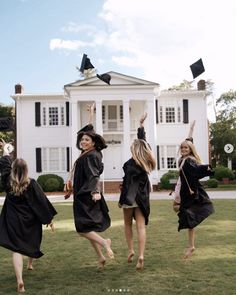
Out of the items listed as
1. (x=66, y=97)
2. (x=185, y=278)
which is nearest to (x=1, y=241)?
(x=185, y=278)

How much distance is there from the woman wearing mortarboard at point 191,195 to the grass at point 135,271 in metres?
0.55

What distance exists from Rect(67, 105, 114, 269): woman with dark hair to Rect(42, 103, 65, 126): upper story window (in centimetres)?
2446

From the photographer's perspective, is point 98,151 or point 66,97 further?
point 66,97

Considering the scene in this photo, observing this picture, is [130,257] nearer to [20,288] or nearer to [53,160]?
[20,288]

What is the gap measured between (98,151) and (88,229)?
116cm

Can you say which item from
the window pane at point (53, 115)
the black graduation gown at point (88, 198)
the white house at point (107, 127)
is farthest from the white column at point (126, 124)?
the black graduation gown at point (88, 198)

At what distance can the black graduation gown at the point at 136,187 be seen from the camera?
615 centimetres

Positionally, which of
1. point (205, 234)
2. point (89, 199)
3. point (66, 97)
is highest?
point (66, 97)

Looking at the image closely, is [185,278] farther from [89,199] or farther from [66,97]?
[66,97]

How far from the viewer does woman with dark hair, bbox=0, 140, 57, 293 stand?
5.35 metres

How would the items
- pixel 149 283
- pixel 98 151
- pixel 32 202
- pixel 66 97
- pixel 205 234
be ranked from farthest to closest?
pixel 66 97, pixel 205 234, pixel 98 151, pixel 32 202, pixel 149 283

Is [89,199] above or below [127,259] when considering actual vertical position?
above

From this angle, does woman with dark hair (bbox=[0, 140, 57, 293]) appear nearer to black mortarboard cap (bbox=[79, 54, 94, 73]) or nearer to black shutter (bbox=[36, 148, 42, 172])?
black mortarboard cap (bbox=[79, 54, 94, 73])

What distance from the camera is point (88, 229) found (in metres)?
5.78
